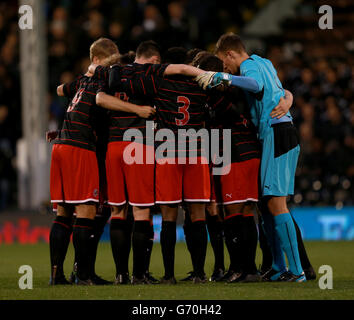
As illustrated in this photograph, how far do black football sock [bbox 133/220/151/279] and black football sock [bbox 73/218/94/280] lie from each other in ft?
1.37

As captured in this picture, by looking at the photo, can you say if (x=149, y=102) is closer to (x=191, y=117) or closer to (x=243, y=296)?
(x=191, y=117)

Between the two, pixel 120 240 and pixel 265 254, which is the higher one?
pixel 120 240

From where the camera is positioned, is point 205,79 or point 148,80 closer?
point 205,79

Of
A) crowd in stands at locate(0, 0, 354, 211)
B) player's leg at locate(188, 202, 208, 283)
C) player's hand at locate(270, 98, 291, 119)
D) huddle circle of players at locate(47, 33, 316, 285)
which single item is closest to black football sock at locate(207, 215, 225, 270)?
huddle circle of players at locate(47, 33, 316, 285)

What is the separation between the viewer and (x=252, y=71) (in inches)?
264

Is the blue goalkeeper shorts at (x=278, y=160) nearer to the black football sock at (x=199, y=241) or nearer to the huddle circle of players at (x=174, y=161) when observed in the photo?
the huddle circle of players at (x=174, y=161)

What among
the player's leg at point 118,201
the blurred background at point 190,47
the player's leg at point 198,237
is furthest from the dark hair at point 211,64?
the blurred background at point 190,47

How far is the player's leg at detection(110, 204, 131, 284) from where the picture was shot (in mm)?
6656

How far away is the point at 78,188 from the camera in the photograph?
6.71 metres

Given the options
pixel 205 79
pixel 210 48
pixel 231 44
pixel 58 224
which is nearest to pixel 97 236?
pixel 58 224

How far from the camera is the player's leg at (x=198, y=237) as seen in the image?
6.56m

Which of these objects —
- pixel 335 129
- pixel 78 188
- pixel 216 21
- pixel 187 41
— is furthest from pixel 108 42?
pixel 216 21

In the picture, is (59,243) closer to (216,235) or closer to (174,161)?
(174,161)

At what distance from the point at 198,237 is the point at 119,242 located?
2.14 feet
